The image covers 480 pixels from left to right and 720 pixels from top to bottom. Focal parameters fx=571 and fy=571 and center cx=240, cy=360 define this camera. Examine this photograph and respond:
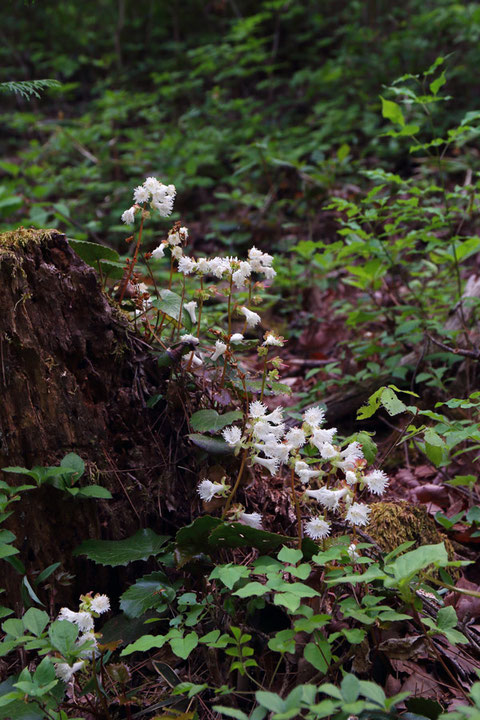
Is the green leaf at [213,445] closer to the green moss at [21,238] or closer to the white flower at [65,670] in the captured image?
the white flower at [65,670]

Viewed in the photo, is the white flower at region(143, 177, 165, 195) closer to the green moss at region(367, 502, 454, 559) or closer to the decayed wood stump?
the decayed wood stump

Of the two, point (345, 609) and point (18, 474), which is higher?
point (18, 474)

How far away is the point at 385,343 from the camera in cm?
348

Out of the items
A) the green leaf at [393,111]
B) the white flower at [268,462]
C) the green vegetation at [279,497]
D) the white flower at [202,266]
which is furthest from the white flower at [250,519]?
the green leaf at [393,111]

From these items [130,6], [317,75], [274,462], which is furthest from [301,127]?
[274,462]

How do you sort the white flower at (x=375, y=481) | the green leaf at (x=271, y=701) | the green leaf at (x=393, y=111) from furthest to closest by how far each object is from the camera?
1. the green leaf at (x=393, y=111)
2. the white flower at (x=375, y=481)
3. the green leaf at (x=271, y=701)

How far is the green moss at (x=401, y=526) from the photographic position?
82.0 inches

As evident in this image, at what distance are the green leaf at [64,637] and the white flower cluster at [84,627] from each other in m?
0.02

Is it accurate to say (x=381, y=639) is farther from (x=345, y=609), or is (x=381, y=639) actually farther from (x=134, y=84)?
(x=134, y=84)

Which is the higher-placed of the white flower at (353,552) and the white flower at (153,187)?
the white flower at (153,187)

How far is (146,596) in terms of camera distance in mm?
1692

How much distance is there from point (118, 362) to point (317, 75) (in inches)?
287

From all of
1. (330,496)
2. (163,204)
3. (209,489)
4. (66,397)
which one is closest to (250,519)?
(209,489)

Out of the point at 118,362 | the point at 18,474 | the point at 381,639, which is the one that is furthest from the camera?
the point at 118,362
